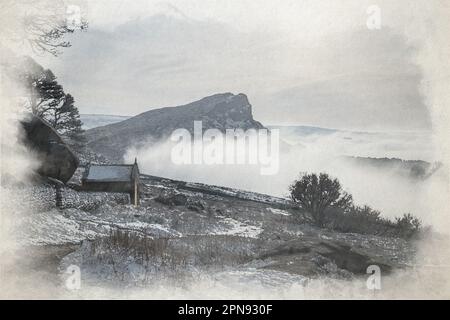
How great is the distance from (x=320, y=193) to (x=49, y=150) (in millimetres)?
7709

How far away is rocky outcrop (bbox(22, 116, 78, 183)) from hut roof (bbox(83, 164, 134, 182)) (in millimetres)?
464

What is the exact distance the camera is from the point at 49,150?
12602mm

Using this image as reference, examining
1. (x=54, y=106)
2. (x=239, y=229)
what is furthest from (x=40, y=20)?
(x=239, y=229)

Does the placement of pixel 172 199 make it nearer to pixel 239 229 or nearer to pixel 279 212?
pixel 239 229

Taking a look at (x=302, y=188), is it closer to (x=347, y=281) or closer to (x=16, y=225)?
(x=347, y=281)

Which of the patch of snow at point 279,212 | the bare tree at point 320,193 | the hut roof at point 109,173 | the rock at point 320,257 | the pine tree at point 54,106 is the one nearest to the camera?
the rock at point 320,257

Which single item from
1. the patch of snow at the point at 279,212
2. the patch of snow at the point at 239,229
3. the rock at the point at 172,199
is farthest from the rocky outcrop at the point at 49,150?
the patch of snow at the point at 279,212

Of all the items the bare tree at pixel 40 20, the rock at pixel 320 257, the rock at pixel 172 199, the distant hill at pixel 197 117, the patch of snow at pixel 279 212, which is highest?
the bare tree at pixel 40 20

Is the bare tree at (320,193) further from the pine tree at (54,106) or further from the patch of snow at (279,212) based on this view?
the pine tree at (54,106)

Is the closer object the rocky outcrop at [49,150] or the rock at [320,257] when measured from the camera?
the rock at [320,257]

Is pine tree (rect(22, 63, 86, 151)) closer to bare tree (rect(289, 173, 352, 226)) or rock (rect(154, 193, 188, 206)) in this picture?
rock (rect(154, 193, 188, 206))

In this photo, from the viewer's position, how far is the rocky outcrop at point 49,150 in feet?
39.5

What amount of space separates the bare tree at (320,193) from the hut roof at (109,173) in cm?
485

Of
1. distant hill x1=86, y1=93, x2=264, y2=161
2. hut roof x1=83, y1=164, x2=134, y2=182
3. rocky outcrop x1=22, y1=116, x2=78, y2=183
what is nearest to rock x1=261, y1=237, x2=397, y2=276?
distant hill x1=86, y1=93, x2=264, y2=161
